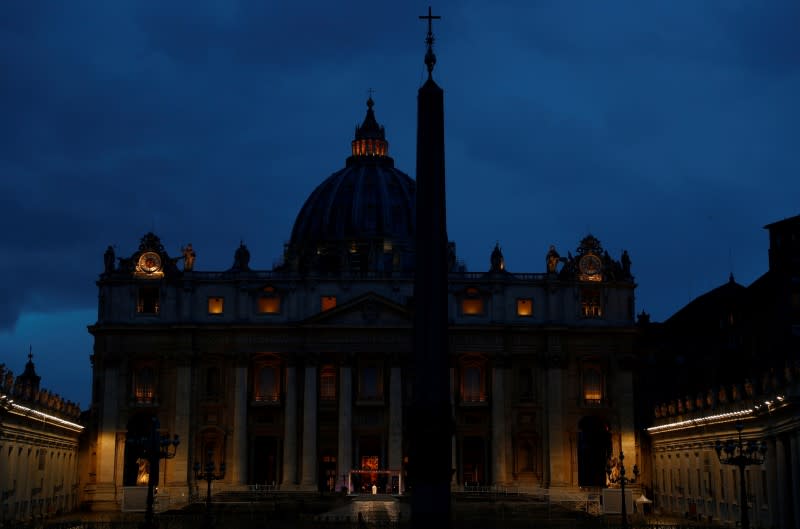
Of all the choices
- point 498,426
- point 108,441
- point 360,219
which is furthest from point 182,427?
point 360,219

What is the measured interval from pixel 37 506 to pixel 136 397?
17.9 metres

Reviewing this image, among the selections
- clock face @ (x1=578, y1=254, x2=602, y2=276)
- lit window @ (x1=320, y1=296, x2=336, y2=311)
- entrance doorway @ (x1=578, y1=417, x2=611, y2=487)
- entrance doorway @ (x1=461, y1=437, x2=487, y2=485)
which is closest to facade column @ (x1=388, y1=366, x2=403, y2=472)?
entrance doorway @ (x1=461, y1=437, x2=487, y2=485)

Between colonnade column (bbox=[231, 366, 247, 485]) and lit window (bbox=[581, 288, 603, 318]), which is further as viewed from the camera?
lit window (bbox=[581, 288, 603, 318])

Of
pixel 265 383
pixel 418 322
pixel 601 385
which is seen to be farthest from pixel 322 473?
pixel 418 322

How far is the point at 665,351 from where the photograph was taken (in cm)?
9600

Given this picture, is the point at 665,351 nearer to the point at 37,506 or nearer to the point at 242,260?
the point at 242,260

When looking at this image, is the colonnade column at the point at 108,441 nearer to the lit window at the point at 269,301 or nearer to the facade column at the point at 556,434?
the lit window at the point at 269,301

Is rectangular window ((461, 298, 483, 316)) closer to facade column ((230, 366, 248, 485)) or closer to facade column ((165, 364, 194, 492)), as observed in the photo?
facade column ((230, 366, 248, 485))

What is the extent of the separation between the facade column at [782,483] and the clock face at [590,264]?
127ft

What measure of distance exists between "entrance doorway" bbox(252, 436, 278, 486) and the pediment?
922 centimetres

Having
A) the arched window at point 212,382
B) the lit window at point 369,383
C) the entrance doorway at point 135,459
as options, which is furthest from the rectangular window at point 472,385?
the entrance doorway at point 135,459

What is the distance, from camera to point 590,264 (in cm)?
8994

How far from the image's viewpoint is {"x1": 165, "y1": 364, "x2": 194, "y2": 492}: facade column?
84.4 metres

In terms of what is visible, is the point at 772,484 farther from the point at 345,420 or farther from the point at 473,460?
the point at 345,420
